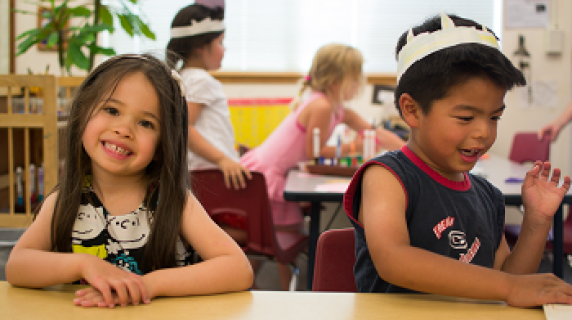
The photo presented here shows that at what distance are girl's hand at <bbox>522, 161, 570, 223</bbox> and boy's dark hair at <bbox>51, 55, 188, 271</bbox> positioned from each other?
2.03 feet

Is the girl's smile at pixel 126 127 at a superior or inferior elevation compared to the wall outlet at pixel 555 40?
inferior

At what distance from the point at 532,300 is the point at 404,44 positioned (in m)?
0.50

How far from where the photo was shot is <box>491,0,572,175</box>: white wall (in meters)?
3.91

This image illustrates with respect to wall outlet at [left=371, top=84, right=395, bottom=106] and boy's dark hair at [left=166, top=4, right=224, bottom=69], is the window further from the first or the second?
boy's dark hair at [left=166, top=4, right=224, bottom=69]

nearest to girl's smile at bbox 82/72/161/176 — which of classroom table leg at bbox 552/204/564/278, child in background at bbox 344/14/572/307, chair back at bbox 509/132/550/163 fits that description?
child in background at bbox 344/14/572/307

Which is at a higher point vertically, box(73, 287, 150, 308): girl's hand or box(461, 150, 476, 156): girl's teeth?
box(461, 150, 476, 156): girl's teeth

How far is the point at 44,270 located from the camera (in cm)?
69

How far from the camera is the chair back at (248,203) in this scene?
1.71 metres

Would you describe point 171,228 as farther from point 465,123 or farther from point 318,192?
point 318,192

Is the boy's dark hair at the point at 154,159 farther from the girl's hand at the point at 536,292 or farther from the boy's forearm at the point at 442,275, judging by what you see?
the girl's hand at the point at 536,292

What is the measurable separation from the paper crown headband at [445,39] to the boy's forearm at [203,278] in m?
0.47

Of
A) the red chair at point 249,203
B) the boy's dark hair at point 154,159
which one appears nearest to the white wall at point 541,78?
the red chair at point 249,203

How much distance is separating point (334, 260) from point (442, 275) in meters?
0.33

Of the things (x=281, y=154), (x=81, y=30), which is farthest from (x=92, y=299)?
→ (x=81, y=30)
